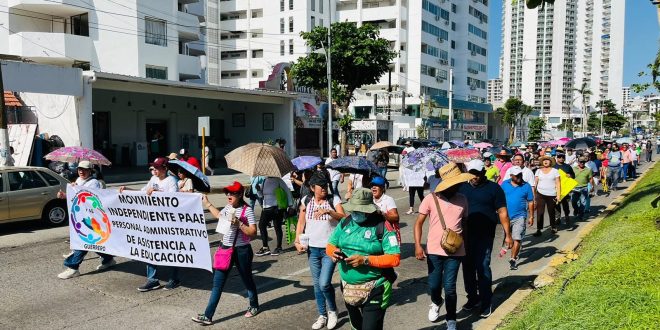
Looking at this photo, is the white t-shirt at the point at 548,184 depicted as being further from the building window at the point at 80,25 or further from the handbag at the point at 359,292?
the building window at the point at 80,25

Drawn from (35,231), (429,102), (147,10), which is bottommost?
(35,231)

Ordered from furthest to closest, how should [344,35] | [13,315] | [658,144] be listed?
→ [658,144] < [344,35] < [13,315]

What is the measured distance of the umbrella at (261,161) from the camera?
8.55 metres

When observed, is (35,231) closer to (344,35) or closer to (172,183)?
(172,183)

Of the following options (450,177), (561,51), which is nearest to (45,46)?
(450,177)

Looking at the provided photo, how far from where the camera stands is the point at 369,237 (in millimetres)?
4426

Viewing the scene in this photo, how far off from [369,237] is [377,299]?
1.65 feet

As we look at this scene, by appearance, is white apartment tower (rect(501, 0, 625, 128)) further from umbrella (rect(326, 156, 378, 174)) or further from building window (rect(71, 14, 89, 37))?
umbrella (rect(326, 156, 378, 174))

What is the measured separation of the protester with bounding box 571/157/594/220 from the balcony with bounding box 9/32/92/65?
2617cm

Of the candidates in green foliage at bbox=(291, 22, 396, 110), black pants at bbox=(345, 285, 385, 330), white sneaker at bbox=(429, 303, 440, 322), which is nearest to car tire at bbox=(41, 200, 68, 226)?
white sneaker at bbox=(429, 303, 440, 322)

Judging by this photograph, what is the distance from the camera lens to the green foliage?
1137 inches

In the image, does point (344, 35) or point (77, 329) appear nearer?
point (77, 329)

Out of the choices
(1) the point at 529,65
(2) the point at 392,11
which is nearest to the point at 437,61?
(2) the point at 392,11

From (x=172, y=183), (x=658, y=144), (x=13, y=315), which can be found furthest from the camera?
(x=658, y=144)
